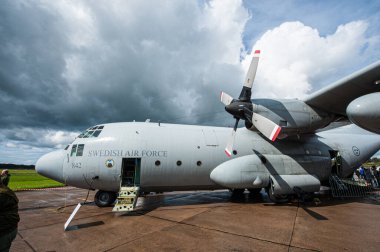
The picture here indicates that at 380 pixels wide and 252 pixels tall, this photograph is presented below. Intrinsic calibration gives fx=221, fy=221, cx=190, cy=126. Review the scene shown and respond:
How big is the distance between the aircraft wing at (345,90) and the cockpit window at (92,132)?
10.2m

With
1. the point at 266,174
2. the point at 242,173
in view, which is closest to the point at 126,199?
the point at 242,173

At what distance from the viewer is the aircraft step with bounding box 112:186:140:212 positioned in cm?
895

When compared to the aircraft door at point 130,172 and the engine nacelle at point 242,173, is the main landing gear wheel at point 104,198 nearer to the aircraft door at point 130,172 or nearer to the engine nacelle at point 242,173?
the aircraft door at point 130,172

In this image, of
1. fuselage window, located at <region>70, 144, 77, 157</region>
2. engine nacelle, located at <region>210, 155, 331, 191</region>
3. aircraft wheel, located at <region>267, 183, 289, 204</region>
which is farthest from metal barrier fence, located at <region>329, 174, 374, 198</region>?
fuselage window, located at <region>70, 144, 77, 157</region>

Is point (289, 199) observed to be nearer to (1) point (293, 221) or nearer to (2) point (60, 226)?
(1) point (293, 221)

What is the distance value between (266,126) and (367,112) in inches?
137

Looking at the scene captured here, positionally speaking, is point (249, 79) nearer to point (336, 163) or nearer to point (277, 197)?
point (277, 197)

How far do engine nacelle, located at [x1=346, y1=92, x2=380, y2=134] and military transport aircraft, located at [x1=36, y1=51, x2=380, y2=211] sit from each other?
1631mm

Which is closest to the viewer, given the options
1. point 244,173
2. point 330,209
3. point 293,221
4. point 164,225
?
point 164,225

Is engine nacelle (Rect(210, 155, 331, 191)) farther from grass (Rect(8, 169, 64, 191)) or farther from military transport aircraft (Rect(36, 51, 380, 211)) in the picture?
grass (Rect(8, 169, 64, 191))

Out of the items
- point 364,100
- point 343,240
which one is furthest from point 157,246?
point 364,100

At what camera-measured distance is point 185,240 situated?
580cm

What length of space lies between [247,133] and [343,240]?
283 inches

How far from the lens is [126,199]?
9.41 meters
